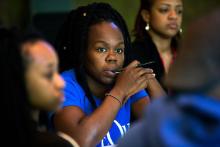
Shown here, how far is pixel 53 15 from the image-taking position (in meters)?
4.49

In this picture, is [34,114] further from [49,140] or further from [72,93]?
[72,93]

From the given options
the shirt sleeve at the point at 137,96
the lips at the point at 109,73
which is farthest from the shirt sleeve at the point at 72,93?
the shirt sleeve at the point at 137,96

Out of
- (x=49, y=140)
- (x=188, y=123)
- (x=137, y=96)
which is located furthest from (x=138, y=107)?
(x=188, y=123)

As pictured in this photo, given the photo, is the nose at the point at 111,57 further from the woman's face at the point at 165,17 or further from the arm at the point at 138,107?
the woman's face at the point at 165,17

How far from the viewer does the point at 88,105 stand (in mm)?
2004

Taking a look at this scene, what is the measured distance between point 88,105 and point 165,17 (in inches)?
41.1

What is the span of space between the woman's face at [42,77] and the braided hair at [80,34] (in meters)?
0.65

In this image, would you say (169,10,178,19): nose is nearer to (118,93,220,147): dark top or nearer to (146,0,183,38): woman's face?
(146,0,183,38): woman's face

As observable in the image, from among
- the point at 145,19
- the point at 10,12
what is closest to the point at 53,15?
the point at 10,12

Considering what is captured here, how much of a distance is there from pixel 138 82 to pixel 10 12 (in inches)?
122

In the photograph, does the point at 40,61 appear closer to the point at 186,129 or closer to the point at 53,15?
the point at 186,129

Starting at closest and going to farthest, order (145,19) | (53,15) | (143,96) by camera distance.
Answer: (143,96), (145,19), (53,15)

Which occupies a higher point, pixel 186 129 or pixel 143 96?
pixel 186 129

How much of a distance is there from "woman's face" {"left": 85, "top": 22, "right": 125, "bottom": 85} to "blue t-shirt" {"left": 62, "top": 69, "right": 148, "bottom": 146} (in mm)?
78
